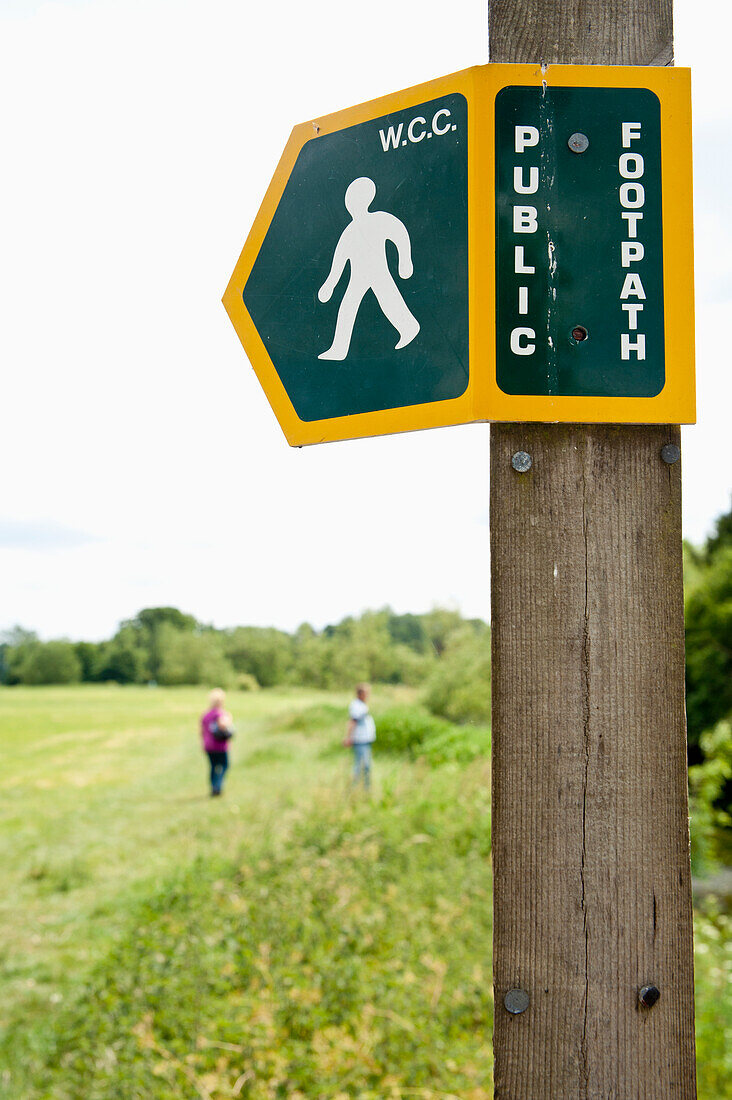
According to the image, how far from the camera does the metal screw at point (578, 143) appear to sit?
1.14 metres

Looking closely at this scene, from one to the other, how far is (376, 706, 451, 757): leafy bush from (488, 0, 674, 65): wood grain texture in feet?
37.2

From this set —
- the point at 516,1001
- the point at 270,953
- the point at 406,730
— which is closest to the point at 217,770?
the point at 406,730

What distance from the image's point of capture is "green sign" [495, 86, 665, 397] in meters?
1.12

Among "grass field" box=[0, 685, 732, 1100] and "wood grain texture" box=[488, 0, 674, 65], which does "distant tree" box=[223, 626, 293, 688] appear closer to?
"grass field" box=[0, 685, 732, 1100]

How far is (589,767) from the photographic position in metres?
1.10

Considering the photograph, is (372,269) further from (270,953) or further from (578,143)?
(270,953)

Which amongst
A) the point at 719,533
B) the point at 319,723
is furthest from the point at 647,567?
the point at 719,533

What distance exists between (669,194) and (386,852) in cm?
537

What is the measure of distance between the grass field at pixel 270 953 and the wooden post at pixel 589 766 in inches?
95.9

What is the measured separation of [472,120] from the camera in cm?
116

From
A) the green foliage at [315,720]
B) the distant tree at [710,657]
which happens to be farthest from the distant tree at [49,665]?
the distant tree at [710,657]

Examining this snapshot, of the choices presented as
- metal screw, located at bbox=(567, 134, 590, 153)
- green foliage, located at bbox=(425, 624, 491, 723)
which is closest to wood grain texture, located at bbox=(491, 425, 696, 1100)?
metal screw, located at bbox=(567, 134, 590, 153)

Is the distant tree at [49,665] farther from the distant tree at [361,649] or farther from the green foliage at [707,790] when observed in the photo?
the green foliage at [707,790]

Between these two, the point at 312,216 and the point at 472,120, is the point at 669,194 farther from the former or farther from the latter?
the point at 312,216
